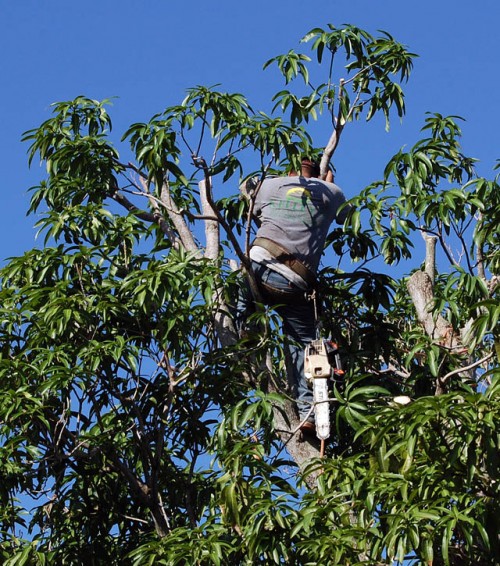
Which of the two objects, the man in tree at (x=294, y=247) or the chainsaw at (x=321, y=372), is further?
the man in tree at (x=294, y=247)

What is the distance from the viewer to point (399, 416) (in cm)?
681

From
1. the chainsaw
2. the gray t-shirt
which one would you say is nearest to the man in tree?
the gray t-shirt

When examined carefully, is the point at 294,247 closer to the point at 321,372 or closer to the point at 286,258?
the point at 286,258

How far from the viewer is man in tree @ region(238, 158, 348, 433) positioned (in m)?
8.29

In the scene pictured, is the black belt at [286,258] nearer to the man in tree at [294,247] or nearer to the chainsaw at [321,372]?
the man in tree at [294,247]

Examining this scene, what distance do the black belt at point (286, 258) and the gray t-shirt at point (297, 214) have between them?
0.15ft

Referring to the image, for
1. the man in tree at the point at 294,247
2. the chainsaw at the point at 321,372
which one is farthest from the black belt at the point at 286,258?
the chainsaw at the point at 321,372

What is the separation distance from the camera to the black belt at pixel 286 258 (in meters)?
8.32

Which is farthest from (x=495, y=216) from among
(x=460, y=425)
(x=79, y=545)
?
(x=79, y=545)

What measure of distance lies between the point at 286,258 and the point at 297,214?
0.27 m

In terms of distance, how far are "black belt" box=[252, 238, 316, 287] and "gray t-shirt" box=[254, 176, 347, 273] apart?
1.8 inches

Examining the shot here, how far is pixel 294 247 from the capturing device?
843 centimetres

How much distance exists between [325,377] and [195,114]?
1.52m

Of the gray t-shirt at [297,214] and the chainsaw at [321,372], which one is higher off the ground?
the gray t-shirt at [297,214]
